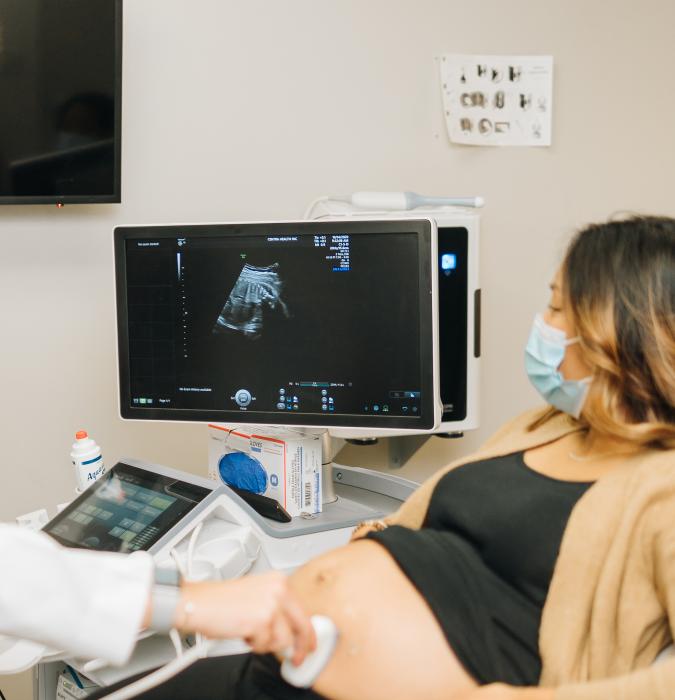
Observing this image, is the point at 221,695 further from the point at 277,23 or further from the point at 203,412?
the point at 277,23

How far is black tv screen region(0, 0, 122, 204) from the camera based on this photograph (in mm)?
1727

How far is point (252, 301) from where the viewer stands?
151 cm

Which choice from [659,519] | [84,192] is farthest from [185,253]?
[659,519]

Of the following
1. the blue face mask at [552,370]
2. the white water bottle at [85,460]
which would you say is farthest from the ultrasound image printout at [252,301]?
the blue face mask at [552,370]

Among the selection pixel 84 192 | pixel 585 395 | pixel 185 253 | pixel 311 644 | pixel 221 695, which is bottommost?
pixel 221 695

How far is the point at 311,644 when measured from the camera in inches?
37.6

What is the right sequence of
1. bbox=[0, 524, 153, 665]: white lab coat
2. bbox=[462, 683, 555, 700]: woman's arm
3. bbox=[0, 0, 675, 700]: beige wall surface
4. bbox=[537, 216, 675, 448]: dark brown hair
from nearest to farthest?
bbox=[0, 524, 153, 665]: white lab coat, bbox=[462, 683, 555, 700]: woman's arm, bbox=[537, 216, 675, 448]: dark brown hair, bbox=[0, 0, 675, 700]: beige wall surface

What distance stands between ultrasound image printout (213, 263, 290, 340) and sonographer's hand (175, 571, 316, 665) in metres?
0.65

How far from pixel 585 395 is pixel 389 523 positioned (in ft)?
1.30

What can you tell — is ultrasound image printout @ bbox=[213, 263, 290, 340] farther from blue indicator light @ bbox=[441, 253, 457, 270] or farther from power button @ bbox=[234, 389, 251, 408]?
blue indicator light @ bbox=[441, 253, 457, 270]

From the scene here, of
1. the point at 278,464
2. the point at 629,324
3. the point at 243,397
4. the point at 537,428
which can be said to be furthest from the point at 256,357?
the point at 629,324

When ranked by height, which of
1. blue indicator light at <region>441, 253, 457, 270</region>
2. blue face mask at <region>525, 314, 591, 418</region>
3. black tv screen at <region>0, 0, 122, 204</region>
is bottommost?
blue face mask at <region>525, 314, 591, 418</region>

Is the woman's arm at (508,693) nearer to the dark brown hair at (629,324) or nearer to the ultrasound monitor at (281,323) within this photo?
the dark brown hair at (629,324)

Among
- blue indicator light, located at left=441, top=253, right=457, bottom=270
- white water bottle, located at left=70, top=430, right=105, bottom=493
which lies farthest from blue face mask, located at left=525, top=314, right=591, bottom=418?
white water bottle, located at left=70, top=430, right=105, bottom=493
